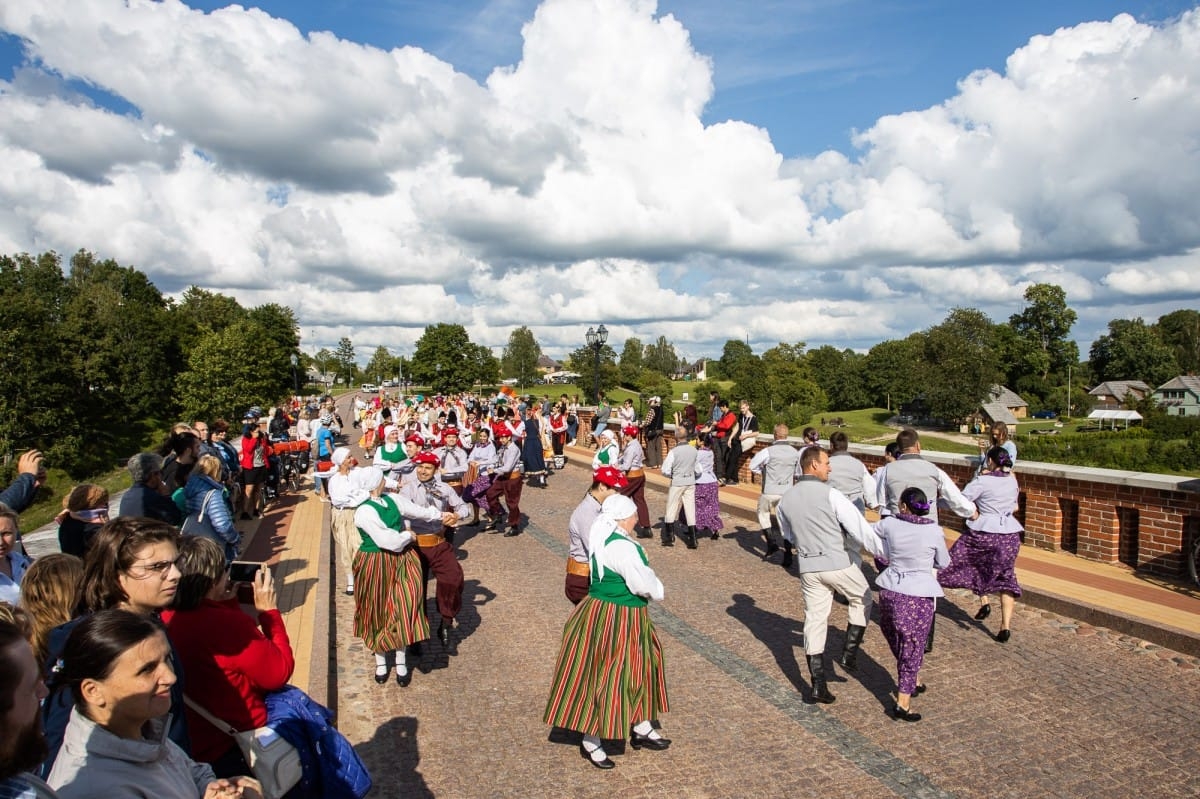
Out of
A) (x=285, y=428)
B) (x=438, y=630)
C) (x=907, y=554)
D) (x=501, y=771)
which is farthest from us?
(x=285, y=428)

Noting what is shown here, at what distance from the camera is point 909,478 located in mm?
7332

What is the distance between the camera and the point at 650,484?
17.1 metres

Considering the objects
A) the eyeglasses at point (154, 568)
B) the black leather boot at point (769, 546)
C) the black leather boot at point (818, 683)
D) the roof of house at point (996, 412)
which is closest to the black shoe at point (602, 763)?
the black leather boot at point (818, 683)

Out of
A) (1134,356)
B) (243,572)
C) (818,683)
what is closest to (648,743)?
(818,683)

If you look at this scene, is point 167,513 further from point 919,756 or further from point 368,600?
point 919,756

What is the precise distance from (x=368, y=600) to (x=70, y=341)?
6080 centimetres

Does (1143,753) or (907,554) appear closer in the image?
(1143,753)

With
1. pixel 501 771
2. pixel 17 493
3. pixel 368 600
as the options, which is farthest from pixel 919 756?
pixel 17 493

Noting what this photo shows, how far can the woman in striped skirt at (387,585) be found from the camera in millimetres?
6215

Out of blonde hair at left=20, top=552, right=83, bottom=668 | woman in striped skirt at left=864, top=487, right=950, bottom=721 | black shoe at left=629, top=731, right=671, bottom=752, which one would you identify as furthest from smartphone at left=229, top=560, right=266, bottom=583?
woman in striped skirt at left=864, top=487, right=950, bottom=721

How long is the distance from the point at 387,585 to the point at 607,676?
236 centimetres

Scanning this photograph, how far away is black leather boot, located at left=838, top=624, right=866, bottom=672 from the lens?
20.7ft

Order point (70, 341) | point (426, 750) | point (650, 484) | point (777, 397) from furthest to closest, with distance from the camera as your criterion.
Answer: point (777, 397)
point (70, 341)
point (650, 484)
point (426, 750)

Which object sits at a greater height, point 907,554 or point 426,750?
point 907,554
